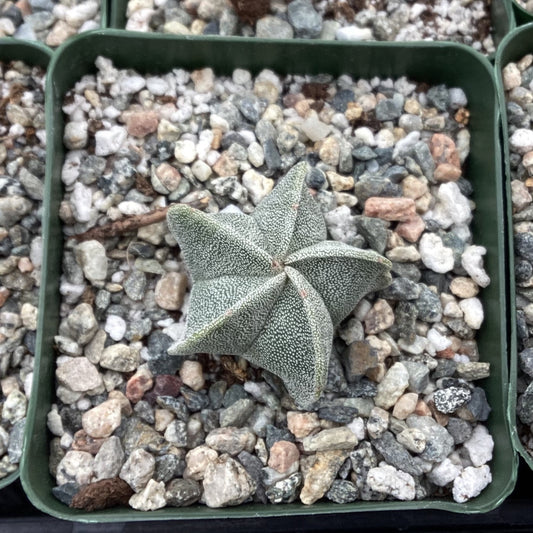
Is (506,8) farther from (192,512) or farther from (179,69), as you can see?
(192,512)

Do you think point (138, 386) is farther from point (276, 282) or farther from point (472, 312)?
point (472, 312)

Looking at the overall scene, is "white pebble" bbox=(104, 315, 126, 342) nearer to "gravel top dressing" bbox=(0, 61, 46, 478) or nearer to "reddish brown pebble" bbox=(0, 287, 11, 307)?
"gravel top dressing" bbox=(0, 61, 46, 478)

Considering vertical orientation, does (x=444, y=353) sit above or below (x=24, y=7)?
below

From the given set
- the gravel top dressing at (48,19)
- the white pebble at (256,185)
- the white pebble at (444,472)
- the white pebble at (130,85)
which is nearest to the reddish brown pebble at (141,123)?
the white pebble at (130,85)

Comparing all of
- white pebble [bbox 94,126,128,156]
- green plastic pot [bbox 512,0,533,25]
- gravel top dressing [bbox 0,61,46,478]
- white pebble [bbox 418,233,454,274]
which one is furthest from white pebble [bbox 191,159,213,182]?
green plastic pot [bbox 512,0,533,25]

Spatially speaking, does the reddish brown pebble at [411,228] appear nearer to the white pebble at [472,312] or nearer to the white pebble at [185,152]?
the white pebble at [472,312]

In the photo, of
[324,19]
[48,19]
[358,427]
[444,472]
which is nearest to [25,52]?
[48,19]
